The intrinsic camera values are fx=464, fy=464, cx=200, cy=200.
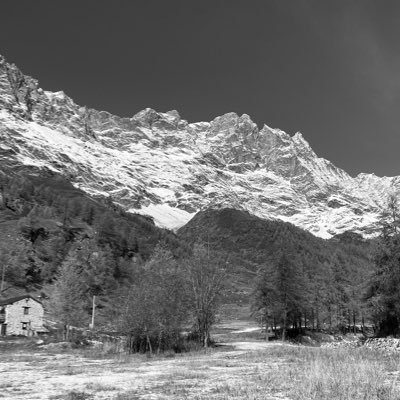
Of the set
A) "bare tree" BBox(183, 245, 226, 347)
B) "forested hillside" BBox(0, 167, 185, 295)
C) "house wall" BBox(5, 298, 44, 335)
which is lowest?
"house wall" BBox(5, 298, 44, 335)

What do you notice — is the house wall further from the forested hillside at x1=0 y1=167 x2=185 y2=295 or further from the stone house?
the forested hillside at x1=0 y1=167 x2=185 y2=295

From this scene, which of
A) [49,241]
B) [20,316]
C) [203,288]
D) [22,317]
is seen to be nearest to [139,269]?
[203,288]

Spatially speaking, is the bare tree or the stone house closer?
the bare tree

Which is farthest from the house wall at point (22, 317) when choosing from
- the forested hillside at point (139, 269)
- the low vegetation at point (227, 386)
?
the low vegetation at point (227, 386)

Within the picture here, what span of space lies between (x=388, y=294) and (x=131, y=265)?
102693 mm

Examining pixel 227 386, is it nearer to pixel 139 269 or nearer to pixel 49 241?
pixel 139 269

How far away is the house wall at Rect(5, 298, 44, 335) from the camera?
70.8 meters

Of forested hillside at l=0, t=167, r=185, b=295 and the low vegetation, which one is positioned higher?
forested hillside at l=0, t=167, r=185, b=295

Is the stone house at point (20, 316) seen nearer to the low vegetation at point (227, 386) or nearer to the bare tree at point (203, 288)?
the bare tree at point (203, 288)

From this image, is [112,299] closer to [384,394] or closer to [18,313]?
[18,313]

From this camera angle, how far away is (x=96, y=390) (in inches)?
709

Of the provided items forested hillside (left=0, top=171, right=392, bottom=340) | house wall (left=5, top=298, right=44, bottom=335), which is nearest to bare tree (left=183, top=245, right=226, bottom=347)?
forested hillside (left=0, top=171, right=392, bottom=340)

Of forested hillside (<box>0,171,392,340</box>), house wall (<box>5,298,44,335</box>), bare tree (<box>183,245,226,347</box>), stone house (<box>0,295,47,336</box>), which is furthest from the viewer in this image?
house wall (<box>5,298,44,335</box>)

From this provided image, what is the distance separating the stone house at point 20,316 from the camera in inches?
2781
